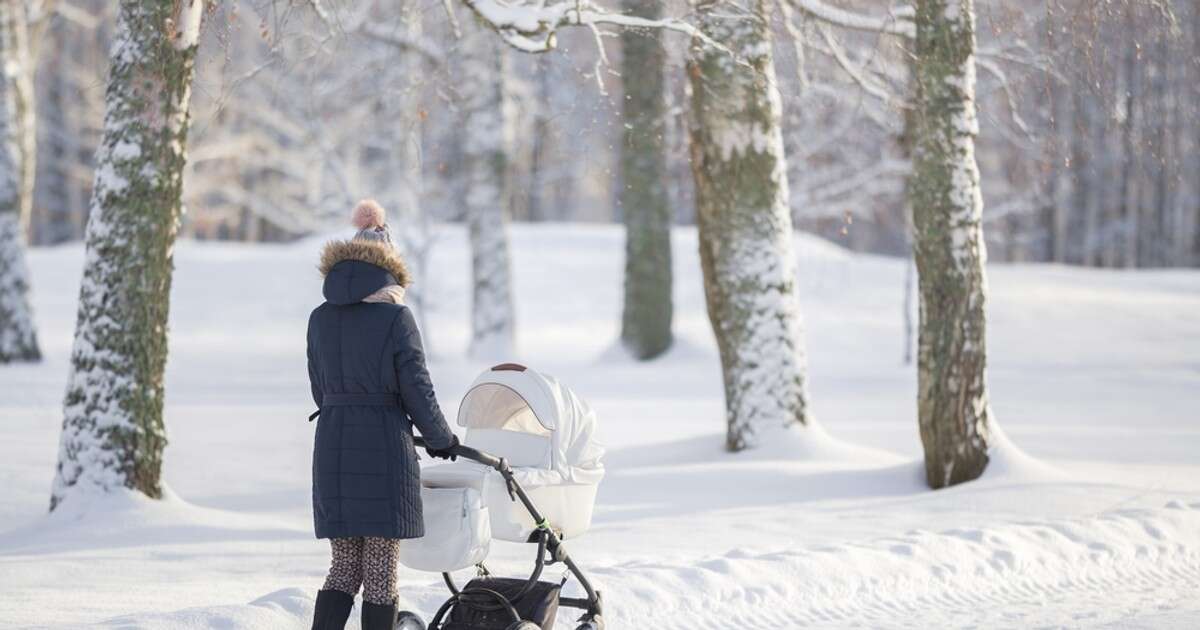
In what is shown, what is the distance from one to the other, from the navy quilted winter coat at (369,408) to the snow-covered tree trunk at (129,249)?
11.6 feet

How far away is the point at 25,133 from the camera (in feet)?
62.7

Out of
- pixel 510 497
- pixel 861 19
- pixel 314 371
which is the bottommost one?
pixel 510 497

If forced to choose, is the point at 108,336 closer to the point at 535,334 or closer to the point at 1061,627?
the point at 1061,627

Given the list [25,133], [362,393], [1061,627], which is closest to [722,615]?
[1061,627]

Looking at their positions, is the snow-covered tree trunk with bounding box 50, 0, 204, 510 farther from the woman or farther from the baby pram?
the woman

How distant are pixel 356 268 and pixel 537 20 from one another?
330 centimetres

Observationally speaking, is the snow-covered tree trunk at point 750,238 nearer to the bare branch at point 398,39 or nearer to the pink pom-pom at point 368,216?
the pink pom-pom at point 368,216

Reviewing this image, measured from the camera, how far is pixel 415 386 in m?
4.99

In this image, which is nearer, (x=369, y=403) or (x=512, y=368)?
(x=369, y=403)

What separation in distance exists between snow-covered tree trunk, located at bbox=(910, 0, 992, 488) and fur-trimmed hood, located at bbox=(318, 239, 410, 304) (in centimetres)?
551

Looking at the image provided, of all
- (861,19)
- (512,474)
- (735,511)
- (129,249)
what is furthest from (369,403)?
(861,19)

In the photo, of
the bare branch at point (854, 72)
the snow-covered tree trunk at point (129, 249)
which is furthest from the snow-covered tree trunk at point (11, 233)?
the bare branch at point (854, 72)

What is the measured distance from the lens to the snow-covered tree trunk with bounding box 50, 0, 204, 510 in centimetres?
814

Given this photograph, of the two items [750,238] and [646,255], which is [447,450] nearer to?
[750,238]
